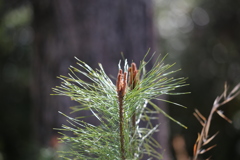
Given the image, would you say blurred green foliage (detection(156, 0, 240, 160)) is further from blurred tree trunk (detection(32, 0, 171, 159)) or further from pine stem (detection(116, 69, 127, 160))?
pine stem (detection(116, 69, 127, 160))

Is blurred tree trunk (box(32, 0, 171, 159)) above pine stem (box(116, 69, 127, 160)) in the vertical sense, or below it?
above

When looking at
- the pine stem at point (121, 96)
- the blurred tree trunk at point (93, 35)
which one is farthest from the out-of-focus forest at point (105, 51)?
the pine stem at point (121, 96)

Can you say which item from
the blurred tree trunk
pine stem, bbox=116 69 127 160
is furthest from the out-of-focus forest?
pine stem, bbox=116 69 127 160

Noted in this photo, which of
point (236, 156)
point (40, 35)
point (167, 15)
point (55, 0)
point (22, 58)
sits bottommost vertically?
point (236, 156)

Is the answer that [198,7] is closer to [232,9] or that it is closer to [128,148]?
[232,9]

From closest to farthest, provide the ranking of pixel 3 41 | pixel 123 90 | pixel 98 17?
1. pixel 123 90
2. pixel 98 17
3. pixel 3 41

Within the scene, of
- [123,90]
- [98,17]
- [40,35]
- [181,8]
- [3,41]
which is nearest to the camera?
[123,90]

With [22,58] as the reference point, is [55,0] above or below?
below

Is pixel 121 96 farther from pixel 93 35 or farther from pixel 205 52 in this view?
pixel 205 52

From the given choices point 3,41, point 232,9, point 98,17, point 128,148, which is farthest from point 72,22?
point 232,9
